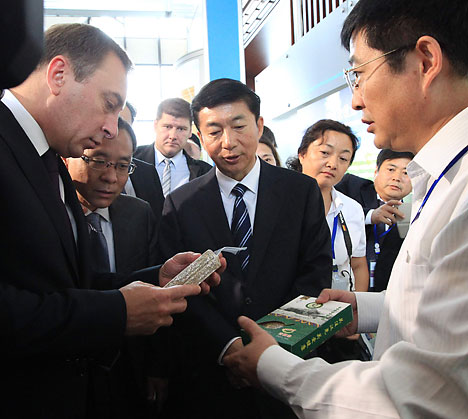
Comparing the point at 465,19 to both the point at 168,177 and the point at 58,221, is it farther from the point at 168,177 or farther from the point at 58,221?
the point at 168,177

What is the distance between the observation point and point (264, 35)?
7.15 m

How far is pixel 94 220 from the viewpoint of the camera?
195 cm

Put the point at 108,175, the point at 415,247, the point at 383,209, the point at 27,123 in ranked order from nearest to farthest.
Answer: the point at 415,247 < the point at 27,123 < the point at 108,175 < the point at 383,209

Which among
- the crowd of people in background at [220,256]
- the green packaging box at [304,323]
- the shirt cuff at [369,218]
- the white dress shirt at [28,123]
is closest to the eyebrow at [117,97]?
the crowd of people in background at [220,256]

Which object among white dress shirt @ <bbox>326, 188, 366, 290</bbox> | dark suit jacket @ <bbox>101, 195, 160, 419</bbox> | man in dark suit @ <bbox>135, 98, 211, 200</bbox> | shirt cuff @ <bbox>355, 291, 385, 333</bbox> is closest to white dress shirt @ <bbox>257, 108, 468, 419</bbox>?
shirt cuff @ <bbox>355, 291, 385, 333</bbox>

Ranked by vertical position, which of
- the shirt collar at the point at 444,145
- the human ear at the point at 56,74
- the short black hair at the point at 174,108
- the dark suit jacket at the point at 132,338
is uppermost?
the short black hair at the point at 174,108

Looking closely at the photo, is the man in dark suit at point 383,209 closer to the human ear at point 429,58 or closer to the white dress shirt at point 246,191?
the white dress shirt at point 246,191

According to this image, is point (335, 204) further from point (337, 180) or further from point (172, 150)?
point (172, 150)

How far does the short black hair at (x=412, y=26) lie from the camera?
1043 mm

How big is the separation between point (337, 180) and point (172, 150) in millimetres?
1685

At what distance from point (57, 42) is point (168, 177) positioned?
88.4 inches

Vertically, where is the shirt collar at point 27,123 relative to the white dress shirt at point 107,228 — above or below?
above

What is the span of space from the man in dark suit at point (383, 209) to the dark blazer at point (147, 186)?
170cm

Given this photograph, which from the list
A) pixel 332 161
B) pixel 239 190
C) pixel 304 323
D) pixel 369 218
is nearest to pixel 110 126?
pixel 239 190
